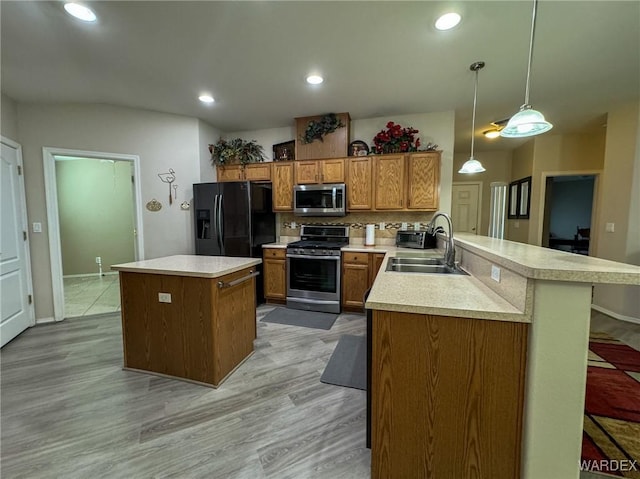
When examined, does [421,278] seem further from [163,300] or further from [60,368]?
[60,368]

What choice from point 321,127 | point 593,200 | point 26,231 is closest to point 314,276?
point 321,127

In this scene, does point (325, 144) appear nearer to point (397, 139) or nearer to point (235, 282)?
point (397, 139)

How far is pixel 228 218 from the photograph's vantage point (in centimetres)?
365

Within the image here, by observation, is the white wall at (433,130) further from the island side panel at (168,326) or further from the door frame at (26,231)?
the island side panel at (168,326)

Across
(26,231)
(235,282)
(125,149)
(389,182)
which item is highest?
(125,149)

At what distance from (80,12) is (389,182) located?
3.23m

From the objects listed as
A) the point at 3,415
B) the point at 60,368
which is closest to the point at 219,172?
the point at 60,368

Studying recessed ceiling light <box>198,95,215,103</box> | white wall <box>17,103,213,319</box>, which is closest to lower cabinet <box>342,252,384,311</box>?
white wall <box>17,103,213,319</box>

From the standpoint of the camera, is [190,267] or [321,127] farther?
[321,127]

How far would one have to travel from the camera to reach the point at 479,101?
325 centimetres

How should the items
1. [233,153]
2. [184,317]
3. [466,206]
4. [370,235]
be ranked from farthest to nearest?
[466,206], [233,153], [370,235], [184,317]

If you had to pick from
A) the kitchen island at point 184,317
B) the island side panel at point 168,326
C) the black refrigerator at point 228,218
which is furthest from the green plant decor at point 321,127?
the island side panel at point 168,326

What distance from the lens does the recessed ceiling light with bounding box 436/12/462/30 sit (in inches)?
72.8

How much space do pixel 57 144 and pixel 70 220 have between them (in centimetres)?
297
